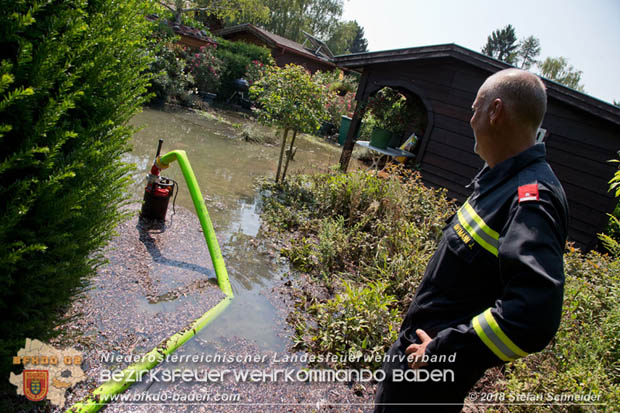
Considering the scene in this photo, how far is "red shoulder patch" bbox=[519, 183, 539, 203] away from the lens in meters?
1.33

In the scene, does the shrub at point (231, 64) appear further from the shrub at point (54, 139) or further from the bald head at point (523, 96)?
the bald head at point (523, 96)

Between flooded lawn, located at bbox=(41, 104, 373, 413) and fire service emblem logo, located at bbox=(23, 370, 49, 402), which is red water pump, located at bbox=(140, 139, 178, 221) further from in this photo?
fire service emblem logo, located at bbox=(23, 370, 49, 402)

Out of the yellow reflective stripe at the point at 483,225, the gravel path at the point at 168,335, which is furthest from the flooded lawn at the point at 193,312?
the yellow reflective stripe at the point at 483,225

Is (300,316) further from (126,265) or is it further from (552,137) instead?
(552,137)

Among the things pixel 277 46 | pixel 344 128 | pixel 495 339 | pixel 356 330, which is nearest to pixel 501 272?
pixel 495 339

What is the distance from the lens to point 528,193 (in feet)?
4.44

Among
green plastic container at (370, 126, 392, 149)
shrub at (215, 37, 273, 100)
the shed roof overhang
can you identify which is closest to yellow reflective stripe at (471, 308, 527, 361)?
the shed roof overhang

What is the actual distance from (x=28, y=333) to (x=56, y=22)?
1.59 meters

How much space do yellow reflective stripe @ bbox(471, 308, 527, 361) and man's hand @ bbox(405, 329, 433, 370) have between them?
0.31 meters

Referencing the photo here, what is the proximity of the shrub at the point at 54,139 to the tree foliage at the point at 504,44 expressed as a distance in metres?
87.5

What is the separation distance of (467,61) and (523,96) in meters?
7.89

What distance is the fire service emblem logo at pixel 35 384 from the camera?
199cm

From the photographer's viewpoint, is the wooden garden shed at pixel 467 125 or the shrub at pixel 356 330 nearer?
the shrub at pixel 356 330

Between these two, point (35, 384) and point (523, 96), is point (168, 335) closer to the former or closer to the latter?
point (35, 384)
